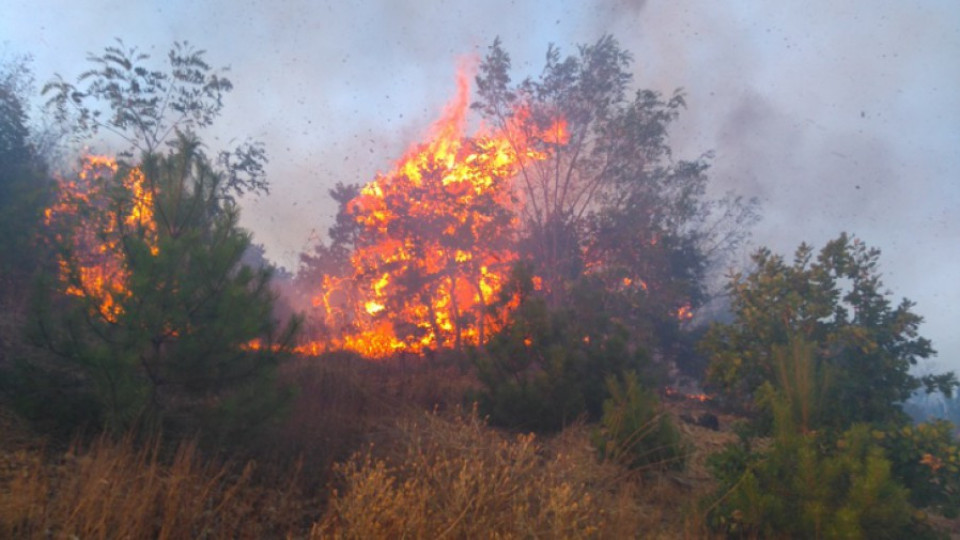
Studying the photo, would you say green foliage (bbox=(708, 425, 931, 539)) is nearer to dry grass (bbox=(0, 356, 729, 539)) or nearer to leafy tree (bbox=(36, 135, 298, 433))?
dry grass (bbox=(0, 356, 729, 539))

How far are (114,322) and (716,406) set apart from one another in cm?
1533

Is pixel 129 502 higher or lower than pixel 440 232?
lower

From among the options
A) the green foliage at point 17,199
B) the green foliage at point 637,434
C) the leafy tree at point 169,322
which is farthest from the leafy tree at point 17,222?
the green foliage at point 637,434

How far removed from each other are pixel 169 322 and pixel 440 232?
1779 cm

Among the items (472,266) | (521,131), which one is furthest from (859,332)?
(521,131)

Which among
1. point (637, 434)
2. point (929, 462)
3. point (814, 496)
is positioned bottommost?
point (814, 496)

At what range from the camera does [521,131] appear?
83.7 ft

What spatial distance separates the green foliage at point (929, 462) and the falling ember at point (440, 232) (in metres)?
16.4

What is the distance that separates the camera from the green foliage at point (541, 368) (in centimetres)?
1003

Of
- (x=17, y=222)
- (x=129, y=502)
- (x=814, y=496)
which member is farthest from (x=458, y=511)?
(x=17, y=222)

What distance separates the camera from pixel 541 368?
34.5 ft

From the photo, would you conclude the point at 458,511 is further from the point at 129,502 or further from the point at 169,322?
the point at 169,322

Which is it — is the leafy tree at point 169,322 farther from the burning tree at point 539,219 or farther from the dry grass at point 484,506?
the burning tree at point 539,219

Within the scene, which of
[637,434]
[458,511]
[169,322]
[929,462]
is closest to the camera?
[458,511]
